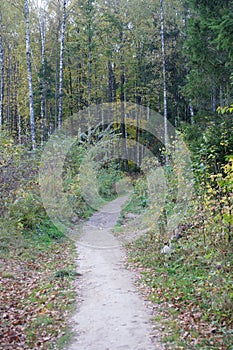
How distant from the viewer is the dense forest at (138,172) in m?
5.51

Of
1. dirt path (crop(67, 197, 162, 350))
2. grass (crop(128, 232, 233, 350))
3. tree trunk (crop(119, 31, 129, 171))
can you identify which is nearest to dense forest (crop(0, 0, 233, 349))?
grass (crop(128, 232, 233, 350))

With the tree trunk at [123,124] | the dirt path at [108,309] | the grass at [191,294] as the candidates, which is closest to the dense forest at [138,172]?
the grass at [191,294]

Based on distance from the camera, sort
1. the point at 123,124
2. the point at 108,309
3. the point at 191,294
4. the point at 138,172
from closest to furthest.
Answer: the point at 108,309 < the point at 191,294 < the point at 138,172 < the point at 123,124

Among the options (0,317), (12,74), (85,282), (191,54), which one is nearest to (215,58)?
(191,54)

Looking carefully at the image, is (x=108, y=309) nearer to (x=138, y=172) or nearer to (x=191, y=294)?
(x=191, y=294)

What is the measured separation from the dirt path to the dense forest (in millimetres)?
301

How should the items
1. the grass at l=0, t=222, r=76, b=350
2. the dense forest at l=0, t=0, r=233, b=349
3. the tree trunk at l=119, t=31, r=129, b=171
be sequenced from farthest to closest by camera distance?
the tree trunk at l=119, t=31, r=129, b=171 → the dense forest at l=0, t=0, r=233, b=349 → the grass at l=0, t=222, r=76, b=350

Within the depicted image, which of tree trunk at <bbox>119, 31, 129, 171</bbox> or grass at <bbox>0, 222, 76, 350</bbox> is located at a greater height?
tree trunk at <bbox>119, 31, 129, 171</bbox>

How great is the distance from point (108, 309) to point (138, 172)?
23.1 m

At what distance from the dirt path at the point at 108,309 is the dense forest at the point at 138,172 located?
301 mm

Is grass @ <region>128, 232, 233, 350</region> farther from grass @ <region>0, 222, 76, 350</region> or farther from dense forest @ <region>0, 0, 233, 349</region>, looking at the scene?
grass @ <region>0, 222, 76, 350</region>

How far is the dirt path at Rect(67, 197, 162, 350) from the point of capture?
4.64 m

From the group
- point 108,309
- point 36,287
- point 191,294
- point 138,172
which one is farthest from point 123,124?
point 108,309

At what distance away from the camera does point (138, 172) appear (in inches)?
1126
